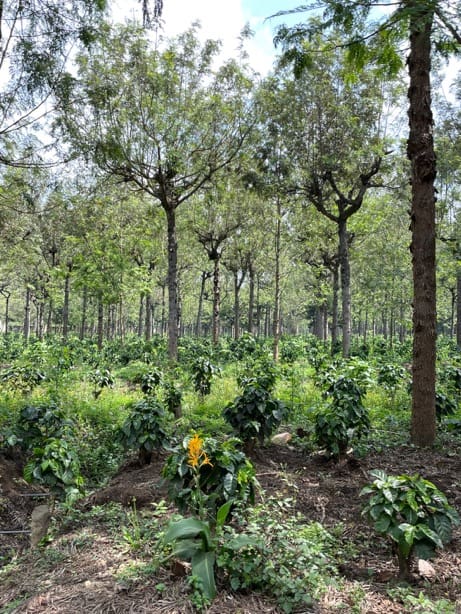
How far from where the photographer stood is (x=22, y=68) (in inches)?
217

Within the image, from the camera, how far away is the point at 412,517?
2.58 metres

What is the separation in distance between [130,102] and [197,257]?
43.1 feet

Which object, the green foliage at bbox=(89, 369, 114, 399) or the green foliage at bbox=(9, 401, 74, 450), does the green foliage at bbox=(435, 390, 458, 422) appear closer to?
the green foliage at bbox=(9, 401, 74, 450)

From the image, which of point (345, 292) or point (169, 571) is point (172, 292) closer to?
point (345, 292)

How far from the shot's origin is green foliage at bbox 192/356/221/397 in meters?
8.76

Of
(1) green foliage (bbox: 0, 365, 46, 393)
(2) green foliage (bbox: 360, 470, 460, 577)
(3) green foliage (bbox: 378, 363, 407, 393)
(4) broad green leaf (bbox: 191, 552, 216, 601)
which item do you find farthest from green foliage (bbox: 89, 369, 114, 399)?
(2) green foliage (bbox: 360, 470, 460, 577)

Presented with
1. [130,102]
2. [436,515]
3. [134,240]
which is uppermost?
[130,102]

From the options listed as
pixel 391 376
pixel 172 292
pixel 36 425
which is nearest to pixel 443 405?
pixel 391 376

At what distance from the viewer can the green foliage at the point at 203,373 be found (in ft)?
28.7

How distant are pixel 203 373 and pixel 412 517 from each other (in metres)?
6.48

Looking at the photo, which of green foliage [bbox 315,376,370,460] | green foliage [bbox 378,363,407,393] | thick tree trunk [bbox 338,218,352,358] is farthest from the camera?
thick tree trunk [bbox 338,218,352,358]

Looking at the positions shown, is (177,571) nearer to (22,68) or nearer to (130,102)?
(22,68)

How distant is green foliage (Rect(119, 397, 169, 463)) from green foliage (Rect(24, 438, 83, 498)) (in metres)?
1.12

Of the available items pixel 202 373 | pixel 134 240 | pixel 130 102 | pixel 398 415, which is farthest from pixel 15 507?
pixel 134 240
